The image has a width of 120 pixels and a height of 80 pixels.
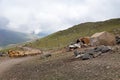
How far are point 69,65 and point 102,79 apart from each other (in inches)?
291

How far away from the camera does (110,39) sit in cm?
4766

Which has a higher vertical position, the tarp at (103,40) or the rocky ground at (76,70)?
the tarp at (103,40)

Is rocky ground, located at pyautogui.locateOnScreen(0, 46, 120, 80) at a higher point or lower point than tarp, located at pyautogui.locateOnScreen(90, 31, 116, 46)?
lower

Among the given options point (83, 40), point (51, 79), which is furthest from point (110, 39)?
point (51, 79)

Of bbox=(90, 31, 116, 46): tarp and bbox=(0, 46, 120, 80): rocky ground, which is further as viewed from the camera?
bbox=(90, 31, 116, 46): tarp

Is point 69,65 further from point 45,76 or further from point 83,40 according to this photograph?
point 83,40

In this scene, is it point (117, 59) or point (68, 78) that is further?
point (117, 59)

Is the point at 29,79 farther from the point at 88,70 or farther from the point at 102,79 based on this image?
the point at 102,79

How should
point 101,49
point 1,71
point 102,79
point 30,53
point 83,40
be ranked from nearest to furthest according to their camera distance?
1. point 102,79
2. point 101,49
3. point 1,71
4. point 83,40
5. point 30,53

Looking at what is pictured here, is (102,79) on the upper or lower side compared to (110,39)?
lower

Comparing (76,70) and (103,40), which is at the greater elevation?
(103,40)

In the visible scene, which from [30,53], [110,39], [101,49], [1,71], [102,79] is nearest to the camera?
[102,79]

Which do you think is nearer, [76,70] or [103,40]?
[76,70]

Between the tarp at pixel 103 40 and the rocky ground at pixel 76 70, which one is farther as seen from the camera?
the tarp at pixel 103 40
